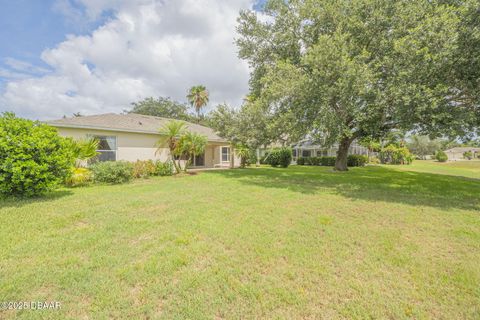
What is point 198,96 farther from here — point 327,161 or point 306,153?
point 327,161

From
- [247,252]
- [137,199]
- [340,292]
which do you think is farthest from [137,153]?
[340,292]

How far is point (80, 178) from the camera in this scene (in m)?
9.70

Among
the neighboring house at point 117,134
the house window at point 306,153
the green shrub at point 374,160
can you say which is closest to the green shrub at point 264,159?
the house window at point 306,153

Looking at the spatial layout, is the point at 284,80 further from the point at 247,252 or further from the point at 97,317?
the point at 97,317

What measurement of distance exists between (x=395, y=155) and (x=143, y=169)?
37787mm

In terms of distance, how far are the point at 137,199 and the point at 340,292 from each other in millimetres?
6658

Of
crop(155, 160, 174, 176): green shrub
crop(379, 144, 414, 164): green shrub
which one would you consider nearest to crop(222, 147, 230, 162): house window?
crop(155, 160, 174, 176): green shrub

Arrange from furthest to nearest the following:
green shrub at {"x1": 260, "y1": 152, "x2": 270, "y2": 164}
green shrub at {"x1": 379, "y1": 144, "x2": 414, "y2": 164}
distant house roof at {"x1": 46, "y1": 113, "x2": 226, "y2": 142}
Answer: green shrub at {"x1": 379, "y1": 144, "x2": 414, "y2": 164} → green shrub at {"x1": 260, "y1": 152, "x2": 270, "y2": 164} → distant house roof at {"x1": 46, "y1": 113, "x2": 226, "y2": 142}

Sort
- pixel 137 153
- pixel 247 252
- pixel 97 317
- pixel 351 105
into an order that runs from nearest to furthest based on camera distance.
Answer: pixel 97 317, pixel 247 252, pixel 351 105, pixel 137 153

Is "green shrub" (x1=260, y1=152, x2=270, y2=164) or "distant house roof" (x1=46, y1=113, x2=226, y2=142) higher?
→ "distant house roof" (x1=46, y1=113, x2=226, y2=142)

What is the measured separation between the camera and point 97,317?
2262 millimetres

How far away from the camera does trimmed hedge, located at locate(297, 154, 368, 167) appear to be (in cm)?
2680

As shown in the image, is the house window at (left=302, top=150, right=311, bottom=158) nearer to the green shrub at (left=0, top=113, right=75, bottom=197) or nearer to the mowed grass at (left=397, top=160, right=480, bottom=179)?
the mowed grass at (left=397, top=160, right=480, bottom=179)

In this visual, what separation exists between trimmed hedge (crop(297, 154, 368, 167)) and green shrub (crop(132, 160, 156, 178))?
22582 mm
